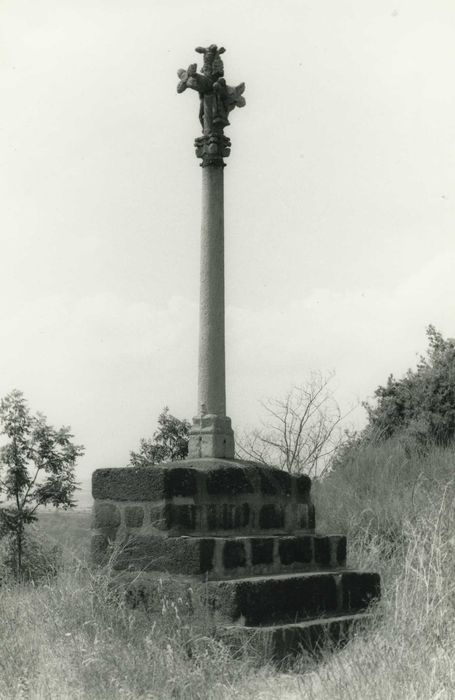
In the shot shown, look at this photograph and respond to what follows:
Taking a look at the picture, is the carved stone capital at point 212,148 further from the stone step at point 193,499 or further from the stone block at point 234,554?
the stone block at point 234,554

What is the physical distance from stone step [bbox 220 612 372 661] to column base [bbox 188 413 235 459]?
146cm

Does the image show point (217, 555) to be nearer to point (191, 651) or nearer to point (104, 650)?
point (191, 651)

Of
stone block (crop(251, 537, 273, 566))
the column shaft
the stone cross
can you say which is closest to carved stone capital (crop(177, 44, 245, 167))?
the stone cross

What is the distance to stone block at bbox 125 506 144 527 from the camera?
636cm

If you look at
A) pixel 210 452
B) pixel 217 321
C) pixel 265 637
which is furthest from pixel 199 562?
pixel 217 321

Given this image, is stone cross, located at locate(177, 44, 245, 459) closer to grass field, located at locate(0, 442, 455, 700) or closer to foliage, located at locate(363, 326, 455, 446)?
grass field, located at locate(0, 442, 455, 700)

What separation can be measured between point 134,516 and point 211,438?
0.90 meters

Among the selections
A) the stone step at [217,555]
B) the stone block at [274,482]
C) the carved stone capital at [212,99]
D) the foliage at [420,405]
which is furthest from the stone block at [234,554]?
the foliage at [420,405]

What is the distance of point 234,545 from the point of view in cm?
615

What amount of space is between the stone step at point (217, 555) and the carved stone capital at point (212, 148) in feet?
10.2

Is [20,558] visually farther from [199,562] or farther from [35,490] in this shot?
[199,562]

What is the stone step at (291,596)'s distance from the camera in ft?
18.9

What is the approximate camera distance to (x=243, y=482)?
21.8 ft

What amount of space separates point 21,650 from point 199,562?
132cm
